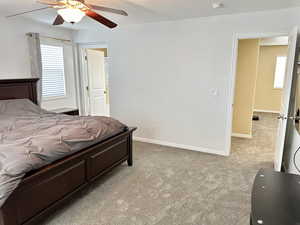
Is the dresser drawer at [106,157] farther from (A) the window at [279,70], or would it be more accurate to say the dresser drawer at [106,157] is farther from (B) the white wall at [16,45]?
(A) the window at [279,70]

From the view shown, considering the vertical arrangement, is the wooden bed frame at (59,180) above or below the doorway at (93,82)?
below

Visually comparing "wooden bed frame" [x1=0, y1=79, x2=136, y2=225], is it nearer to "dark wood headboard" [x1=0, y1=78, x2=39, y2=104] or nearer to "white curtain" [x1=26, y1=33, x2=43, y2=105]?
"dark wood headboard" [x1=0, y1=78, x2=39, y2=104]

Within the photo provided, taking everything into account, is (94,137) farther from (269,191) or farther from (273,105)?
(273,105)

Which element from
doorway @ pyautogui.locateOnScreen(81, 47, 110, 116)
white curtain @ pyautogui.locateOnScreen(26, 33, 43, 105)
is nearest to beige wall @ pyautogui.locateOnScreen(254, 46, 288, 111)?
doorway @ pyautogui.locateOnScreen(81, 47, 110, 116)

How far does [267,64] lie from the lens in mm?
7539

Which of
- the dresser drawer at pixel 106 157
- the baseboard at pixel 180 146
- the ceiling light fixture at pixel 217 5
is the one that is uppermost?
the ceiling light fixture at pixel 217 5

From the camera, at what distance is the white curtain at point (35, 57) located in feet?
13.5

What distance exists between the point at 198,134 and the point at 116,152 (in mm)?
1766

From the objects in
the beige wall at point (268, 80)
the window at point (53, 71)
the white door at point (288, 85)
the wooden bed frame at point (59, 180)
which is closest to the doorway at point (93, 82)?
the window at point (53, 71)

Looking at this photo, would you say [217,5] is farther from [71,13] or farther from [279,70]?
[279,70]

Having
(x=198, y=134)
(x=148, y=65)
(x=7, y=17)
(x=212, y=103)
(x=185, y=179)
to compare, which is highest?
(x=7, y=17)

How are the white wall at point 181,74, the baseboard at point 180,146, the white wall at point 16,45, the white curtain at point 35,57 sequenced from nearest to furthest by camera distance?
1. the white wall at point 181,74
2. the white wall at point 16,45
3. the baseboard at point 180,146
4. the white curtain at point 35,57

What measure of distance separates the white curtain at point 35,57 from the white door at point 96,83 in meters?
1.33

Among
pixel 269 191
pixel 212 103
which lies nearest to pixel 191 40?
pixel 212 103
